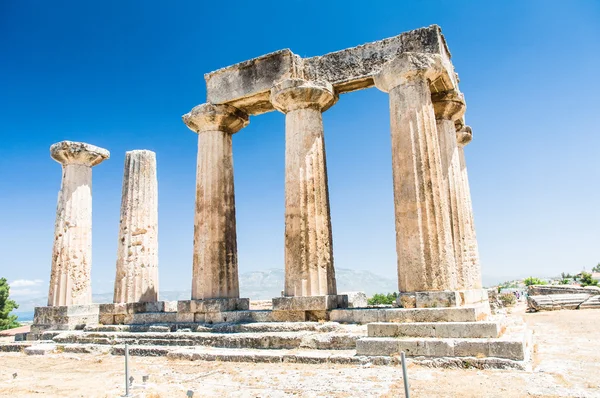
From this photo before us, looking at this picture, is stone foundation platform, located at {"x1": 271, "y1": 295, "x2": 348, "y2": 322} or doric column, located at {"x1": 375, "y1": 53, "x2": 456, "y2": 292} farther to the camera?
stone foundation platform, located at {"x1": 271, "y1": 295, "x2": 348, "y2": 322}

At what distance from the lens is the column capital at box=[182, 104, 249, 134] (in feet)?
49.2

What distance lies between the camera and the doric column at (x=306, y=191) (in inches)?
488

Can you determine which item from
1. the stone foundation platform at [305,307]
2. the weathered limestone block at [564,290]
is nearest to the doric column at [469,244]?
the stone foundation platform at [305,307]

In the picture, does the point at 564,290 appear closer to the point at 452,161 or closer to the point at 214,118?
the point at 452,161

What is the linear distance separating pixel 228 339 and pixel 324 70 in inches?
322

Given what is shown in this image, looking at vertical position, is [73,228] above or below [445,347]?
above

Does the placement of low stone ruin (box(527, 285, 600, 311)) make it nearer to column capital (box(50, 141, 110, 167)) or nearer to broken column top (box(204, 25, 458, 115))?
broken column top (box(204, 25, 458, 115))

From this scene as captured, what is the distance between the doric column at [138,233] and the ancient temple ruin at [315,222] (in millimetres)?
42

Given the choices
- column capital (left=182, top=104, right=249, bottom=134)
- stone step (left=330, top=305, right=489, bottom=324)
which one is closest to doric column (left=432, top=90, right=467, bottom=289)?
stone step (left=330, top=305, right=489, bottom=324)

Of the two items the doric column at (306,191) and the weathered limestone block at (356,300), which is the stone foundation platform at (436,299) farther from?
the weathered limestone block at (356,300)

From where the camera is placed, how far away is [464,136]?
16.2 meters

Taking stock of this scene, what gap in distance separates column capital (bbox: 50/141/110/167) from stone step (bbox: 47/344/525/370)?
8.86 metres

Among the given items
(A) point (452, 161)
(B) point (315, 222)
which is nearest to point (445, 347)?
(B) point (315, 222)

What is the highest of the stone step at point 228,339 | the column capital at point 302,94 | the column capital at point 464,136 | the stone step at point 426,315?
the column capital at point 302,94
